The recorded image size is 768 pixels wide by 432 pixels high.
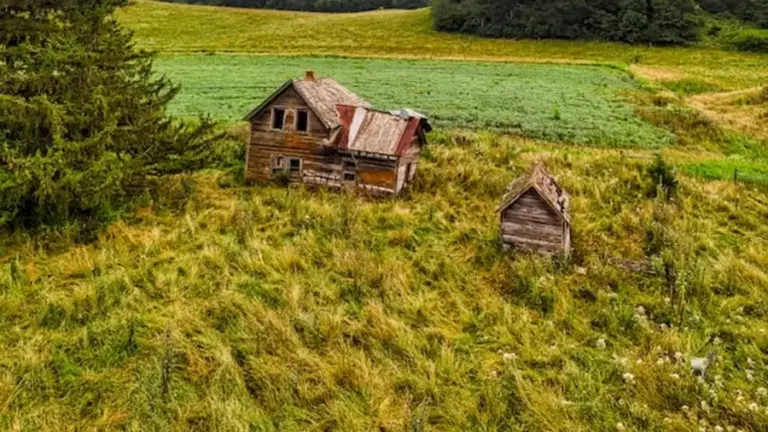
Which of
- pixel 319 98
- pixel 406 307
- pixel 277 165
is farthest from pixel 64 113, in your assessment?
pixel 406 307

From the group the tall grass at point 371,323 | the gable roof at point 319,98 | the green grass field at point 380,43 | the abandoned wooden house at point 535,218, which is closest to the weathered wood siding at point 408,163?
the tall grass at point 371,323

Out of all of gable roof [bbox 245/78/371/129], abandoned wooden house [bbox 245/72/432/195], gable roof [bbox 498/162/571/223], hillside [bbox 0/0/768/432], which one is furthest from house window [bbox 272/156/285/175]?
gable roof [bbox 498/162/571/223]

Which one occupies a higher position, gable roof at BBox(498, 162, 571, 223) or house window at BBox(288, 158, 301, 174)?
gable roof at BBox(498, 162, 571, 223)

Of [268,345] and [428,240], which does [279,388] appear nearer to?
[268,345]

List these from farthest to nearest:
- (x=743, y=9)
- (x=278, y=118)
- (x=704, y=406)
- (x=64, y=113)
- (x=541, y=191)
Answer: (x=743, y=9)
(x=278, y=118)
(x=541, y=191)
(x=64, y=113)
(x=704, y=406)

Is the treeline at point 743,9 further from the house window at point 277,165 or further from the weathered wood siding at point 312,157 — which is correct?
the house window at point 277,165

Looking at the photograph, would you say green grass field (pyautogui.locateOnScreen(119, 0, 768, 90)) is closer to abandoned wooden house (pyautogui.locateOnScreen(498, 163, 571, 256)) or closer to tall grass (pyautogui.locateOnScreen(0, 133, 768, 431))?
abandoned wooden house (pyautogui.locateOnScreen(498, 163, 571, 256))

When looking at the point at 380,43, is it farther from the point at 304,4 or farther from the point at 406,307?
the point at 406,307
